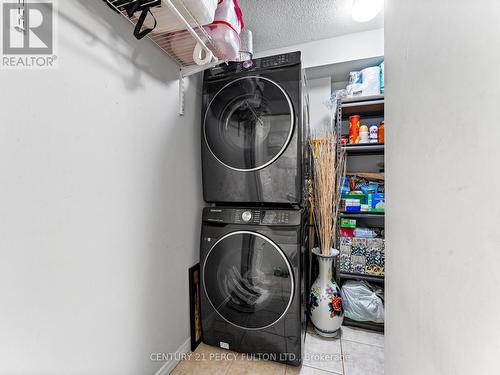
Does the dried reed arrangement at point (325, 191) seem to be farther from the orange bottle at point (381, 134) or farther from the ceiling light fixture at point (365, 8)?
the ceiling light fixture at point (365, 8)

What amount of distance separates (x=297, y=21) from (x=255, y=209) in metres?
1.46

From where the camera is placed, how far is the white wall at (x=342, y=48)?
176 centimetres

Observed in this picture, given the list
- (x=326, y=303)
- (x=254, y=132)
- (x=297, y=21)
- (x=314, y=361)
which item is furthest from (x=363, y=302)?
(x=297, y=21)

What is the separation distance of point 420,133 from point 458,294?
393mm

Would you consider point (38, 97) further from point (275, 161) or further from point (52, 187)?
point (275, 161)

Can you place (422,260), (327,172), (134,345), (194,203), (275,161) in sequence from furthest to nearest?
1. (327,172)
2. (194,203)
3. (275,161)
4. (134,345)
5. (422,260)

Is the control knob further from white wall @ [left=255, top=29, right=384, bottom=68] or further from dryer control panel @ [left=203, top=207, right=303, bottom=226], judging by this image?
white wall @ [left=255, top=29, right=384, bottom=68]

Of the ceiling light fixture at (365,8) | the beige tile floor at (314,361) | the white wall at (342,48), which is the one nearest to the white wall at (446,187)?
the beige tile floor at (314,361)

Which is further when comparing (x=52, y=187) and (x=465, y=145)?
(x=52, y=187)

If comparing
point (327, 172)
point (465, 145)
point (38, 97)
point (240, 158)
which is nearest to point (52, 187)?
point (38, 97)

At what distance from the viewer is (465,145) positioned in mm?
418

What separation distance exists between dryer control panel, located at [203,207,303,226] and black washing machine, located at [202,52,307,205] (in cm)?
6

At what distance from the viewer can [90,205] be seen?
829 millimetres

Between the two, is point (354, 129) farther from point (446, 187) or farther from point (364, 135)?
point (446, 187)
